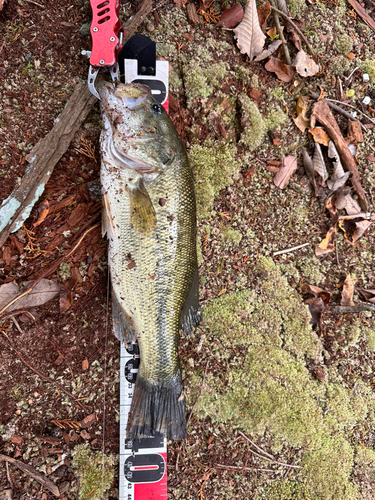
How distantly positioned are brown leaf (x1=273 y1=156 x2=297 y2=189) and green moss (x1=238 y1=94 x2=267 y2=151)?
336 mm

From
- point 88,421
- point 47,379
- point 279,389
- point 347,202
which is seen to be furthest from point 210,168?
point 88,421

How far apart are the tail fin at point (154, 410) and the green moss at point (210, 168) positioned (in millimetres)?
1461

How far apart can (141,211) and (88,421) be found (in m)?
1.75

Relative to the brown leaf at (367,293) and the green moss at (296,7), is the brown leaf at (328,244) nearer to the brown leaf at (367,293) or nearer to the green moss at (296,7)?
the brown leaf at (367,293)

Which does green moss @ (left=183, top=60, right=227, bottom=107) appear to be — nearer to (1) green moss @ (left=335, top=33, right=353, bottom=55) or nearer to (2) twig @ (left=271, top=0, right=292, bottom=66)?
(2) twig @ (left=271, top=0, right=292, bottom=66)

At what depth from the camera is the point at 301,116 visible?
10.5 feet

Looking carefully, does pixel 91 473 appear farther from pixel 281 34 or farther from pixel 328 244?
pixel 281 34

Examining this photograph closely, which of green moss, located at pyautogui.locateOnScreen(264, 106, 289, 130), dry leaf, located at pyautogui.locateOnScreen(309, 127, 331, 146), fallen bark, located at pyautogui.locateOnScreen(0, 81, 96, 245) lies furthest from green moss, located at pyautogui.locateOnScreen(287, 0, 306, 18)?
fallen bark, located at pyautogui.locateOnScreen(0, 81, 96, 245)

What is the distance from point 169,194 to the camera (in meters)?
2.32

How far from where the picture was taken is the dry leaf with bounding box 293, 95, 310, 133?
317 cm

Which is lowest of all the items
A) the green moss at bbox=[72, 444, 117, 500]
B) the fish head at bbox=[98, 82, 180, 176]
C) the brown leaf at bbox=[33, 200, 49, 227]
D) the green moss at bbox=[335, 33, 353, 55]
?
the green moss at bbox=[72, 444, 117, 500]

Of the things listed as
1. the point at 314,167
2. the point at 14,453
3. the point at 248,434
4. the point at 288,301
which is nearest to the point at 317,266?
the point at 288,301

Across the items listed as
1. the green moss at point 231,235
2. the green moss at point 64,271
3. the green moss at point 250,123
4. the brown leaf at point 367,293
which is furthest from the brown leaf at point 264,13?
the green moss at point 64,271

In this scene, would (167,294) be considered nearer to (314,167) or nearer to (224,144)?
(224,144)
